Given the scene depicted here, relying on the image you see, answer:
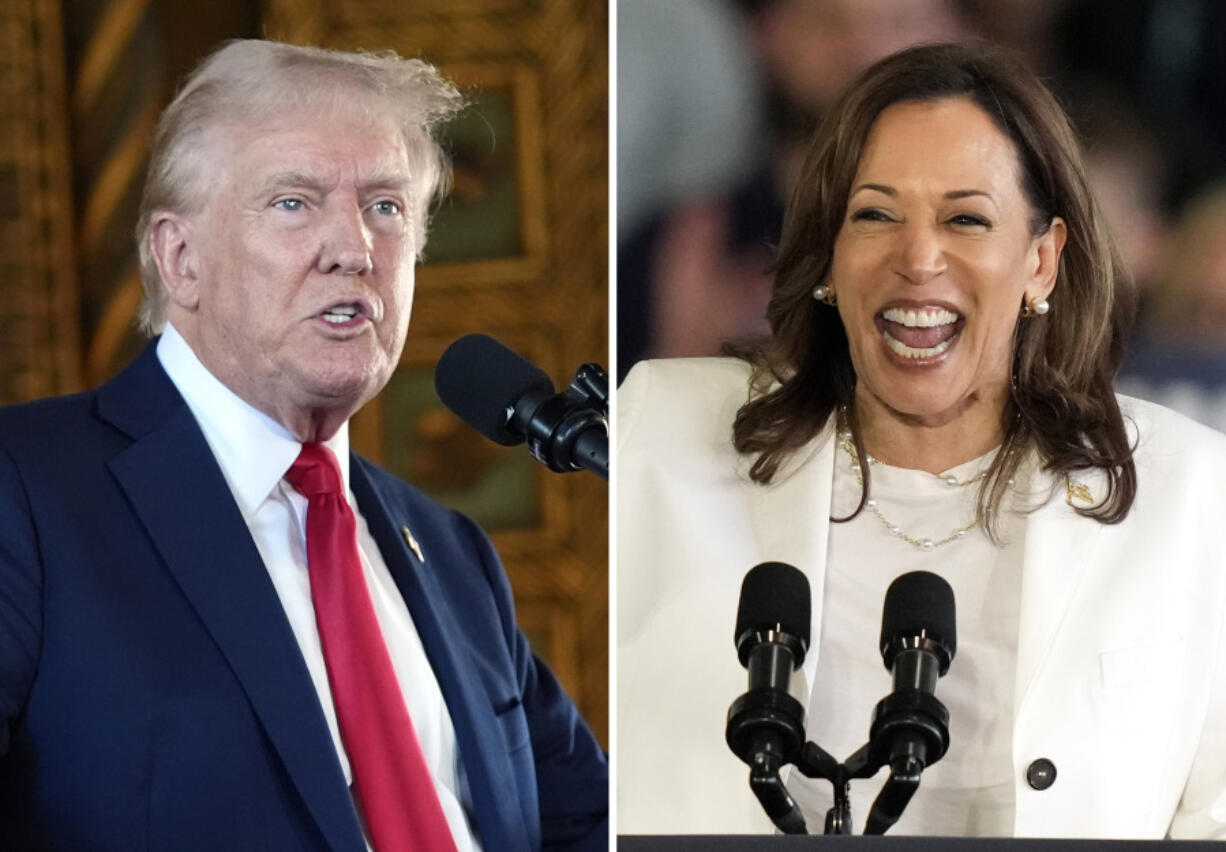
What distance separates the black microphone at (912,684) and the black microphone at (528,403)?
0.42m

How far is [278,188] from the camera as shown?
6.99ft

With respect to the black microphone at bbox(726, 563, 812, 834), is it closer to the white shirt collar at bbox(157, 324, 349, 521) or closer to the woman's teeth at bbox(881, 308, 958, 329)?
the woman's teeth at bbox(881, 308, 958, 329)

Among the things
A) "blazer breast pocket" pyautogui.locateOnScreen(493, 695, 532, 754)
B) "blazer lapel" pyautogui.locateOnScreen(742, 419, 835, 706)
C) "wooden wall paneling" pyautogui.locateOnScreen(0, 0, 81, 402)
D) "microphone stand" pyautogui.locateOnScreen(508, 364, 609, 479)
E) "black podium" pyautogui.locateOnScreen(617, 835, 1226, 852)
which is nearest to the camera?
"microphone stand" pyautogui.locateOnScreen(508, 364, 609, 479)

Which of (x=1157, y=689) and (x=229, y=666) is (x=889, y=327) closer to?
(x=1157, y=689)

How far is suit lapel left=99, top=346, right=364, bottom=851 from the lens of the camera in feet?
6.15

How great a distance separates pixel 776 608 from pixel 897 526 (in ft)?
0.73

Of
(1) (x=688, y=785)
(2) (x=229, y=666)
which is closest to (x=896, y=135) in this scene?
(1) (x=688, y=785)

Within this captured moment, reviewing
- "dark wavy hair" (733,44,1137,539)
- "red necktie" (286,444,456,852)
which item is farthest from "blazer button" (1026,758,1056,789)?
"red necktie" (286,444,456,852)

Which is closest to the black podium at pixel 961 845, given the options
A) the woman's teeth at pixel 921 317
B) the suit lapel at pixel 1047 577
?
the suit lapel at pixel 1047 577

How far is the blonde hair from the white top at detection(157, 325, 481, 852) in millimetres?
182

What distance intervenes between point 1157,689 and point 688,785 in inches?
24.7

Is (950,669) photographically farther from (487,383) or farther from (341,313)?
(341,313)

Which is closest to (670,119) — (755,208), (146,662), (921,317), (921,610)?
(755,208)

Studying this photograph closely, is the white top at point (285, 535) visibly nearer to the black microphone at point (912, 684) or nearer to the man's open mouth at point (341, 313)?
the man's open mouth at point (341, 313)
